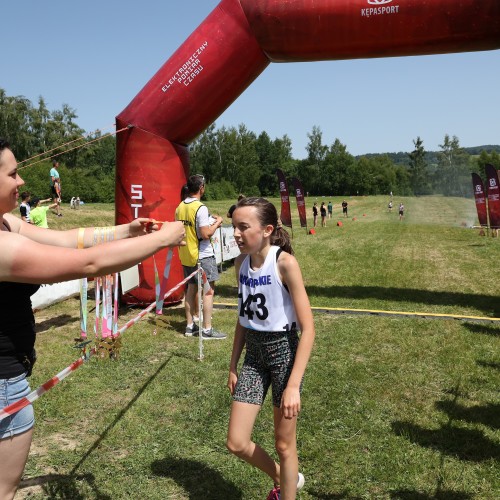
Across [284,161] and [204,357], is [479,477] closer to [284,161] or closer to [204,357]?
[204,357]

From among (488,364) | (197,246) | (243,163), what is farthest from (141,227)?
(243,163)

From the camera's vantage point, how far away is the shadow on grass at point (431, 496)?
332cm

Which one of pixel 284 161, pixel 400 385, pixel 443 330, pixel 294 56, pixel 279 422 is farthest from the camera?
pixel 284 161

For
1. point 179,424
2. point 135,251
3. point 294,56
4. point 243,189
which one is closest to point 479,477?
point 179,424

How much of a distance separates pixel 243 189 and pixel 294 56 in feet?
244

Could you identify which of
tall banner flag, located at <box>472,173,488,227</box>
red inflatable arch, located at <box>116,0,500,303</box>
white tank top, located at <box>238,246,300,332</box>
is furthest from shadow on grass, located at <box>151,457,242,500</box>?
tall banner flag, located at <box>472,173,488,227</box>

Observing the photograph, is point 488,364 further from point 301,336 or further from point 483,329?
point 301,336

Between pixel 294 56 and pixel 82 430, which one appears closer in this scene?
pixel 82 430

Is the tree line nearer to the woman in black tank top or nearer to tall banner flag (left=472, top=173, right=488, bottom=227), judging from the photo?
tall banner flag (left=472, top=173, right=488, bottom=227)

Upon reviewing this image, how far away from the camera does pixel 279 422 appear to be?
2.88m

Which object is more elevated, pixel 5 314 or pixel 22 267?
pixel 22 267

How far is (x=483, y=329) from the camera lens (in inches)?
281

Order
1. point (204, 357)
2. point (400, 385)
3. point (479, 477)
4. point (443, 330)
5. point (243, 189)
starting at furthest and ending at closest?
1. point (243, 189)
2. point (443, 330)
3. point (204, 357)
4. point (400, 385)
5. point (479, 477)

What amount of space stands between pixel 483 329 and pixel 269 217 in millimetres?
5458
